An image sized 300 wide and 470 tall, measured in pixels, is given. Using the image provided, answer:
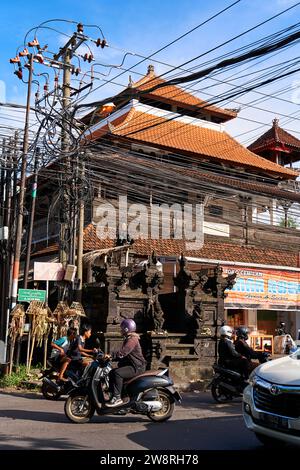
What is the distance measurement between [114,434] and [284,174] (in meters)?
20.4

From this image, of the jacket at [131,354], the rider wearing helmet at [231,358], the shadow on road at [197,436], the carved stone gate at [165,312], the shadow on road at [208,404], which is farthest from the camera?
the carved stone gate at [165,312]

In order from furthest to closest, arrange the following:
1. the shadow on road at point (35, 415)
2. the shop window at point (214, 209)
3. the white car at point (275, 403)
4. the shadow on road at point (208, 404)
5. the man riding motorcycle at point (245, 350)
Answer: the shop window at point (214, 209) → the man riding motorcycle at point (245, 350) → the shadow on road at point (208, 404) → the shadow on road at point (35, 415) → the white car at point (275, 403)

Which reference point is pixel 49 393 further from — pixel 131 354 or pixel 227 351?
pixel 227 351

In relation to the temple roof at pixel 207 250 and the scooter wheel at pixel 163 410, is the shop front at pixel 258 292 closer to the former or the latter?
the temple roof at pixel 207 250

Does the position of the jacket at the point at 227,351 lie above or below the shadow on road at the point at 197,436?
above

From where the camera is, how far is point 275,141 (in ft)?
100

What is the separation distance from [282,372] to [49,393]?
617 centimetres

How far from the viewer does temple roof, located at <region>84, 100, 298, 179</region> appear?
2162 centimetres

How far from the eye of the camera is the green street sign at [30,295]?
12539 millimetres

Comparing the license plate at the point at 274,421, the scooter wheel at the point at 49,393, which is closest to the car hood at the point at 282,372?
the license plate at the point at 274,421

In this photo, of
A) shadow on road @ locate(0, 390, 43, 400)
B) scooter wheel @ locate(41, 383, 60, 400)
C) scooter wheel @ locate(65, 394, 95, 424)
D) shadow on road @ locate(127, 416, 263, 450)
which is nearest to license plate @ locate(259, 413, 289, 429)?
shadow on road @ locate(127, 416, 263, 450)

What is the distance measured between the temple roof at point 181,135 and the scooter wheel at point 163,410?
13.4 m

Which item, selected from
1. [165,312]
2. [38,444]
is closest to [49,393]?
[38,444]
